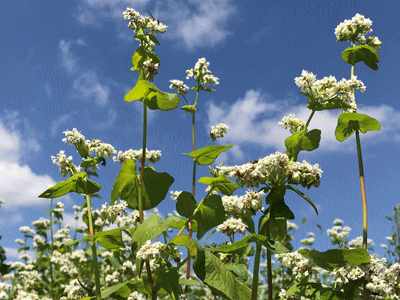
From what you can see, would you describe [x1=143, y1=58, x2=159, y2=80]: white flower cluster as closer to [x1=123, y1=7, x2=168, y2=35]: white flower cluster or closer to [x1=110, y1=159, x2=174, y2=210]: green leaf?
[x1=123, y1=7, x2=168, y2=35]: white flower cluster

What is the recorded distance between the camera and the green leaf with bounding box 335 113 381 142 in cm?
315

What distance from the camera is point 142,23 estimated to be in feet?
12.4

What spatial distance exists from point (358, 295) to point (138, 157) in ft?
10.5

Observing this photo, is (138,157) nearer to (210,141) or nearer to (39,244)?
(210,141)

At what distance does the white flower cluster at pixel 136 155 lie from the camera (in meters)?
4.61

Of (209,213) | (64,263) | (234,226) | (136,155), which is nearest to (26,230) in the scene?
(64,263)

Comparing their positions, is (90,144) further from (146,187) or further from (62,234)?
(62,234)

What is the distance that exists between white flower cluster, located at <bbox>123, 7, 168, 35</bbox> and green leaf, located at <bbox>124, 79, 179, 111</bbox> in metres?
0.96

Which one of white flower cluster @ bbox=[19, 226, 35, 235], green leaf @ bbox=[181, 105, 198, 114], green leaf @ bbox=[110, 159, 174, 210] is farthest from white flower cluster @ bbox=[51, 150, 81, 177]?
white flower cluster @ bbox=[19, 226, 35, 235]

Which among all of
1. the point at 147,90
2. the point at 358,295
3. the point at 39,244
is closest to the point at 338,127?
the point at 358,295

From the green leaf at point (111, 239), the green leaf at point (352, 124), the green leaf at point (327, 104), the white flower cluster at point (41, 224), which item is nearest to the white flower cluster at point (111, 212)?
the green leaf at point (111, 239)

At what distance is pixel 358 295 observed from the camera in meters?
3.18

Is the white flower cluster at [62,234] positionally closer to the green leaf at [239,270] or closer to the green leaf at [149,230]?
→ the green leaf at [239,270]

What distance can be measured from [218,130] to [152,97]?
8.19 feet
